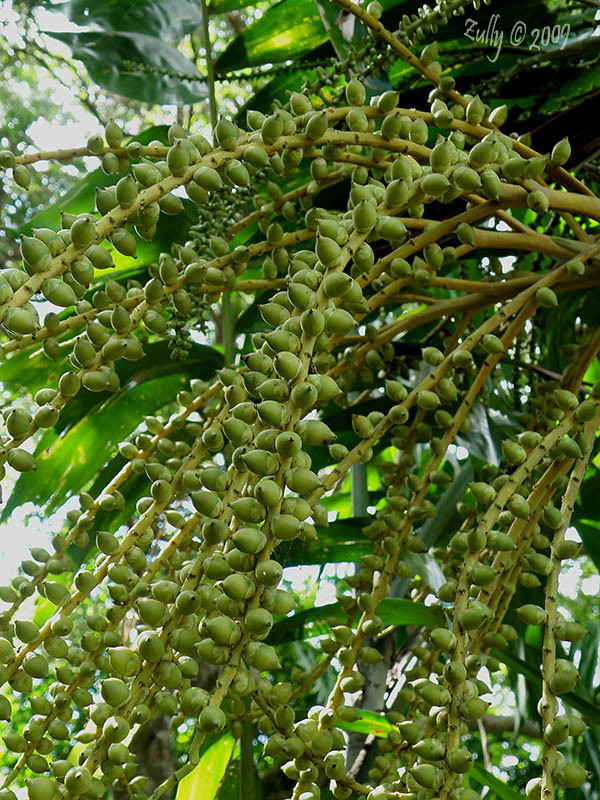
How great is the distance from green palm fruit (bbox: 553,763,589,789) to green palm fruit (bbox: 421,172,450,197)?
360 mm

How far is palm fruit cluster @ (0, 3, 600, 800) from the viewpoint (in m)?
0.44

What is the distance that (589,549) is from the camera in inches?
42.4

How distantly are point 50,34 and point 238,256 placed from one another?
0.74 meters

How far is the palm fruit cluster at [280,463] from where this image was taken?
437mm

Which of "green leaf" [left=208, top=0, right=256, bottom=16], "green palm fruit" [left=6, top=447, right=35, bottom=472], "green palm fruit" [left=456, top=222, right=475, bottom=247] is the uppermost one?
"green leaf" [left=208, top=0, right=256, bottom=16]

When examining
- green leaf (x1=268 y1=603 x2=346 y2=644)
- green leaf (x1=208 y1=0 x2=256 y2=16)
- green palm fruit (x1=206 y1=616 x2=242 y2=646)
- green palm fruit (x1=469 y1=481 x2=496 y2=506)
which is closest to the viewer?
green palm fruit (x1=206 y1=616 x2=242 y2=646)

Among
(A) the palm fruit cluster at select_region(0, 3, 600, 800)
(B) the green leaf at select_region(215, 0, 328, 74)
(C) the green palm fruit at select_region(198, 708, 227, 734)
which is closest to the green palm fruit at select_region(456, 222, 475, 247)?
(A) the palm fruit cluster at select_region(0, 3, 600, 800)

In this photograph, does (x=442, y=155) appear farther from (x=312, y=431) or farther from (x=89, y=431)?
(x=89, y=431)

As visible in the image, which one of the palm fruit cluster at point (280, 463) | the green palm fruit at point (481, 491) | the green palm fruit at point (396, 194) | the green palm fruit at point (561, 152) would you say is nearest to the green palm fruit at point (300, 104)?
the palm fruit cluster at point (280, 463)

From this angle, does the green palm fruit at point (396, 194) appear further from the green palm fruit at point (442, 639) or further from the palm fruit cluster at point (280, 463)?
the green palm fruit at point (442, 639)

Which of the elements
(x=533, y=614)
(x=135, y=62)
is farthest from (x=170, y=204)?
(x=135, y=62)

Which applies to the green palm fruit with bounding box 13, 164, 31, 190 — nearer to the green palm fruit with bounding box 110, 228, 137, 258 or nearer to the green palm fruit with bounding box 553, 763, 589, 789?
the green palm fruit with bounding box 110, 228, 137, 258

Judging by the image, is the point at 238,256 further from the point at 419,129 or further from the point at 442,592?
the point at 442,592

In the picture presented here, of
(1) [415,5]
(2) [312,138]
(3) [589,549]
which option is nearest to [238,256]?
(2) [312,138]
